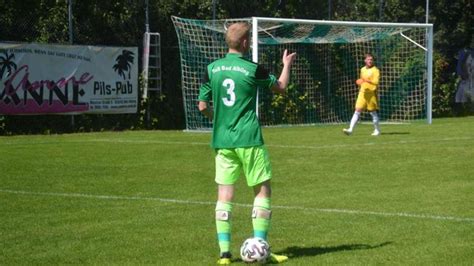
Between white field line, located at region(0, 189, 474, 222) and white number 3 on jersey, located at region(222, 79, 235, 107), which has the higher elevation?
white number 3 on jersey, located at region(222, 79, 235, 107)

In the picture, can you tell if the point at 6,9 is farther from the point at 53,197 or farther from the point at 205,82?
the point at 205,82

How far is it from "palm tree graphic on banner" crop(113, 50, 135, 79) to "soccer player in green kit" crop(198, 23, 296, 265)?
66.1 feet

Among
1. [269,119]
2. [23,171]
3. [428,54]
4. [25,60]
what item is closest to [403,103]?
[428,54]

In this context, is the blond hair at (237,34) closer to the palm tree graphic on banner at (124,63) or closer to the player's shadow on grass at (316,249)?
the player's shadow on grass at (316,249)

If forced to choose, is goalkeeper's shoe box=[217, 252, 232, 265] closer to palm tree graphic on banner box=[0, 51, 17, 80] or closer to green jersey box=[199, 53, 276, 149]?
green jersey box=[199, 53, 276, 149]

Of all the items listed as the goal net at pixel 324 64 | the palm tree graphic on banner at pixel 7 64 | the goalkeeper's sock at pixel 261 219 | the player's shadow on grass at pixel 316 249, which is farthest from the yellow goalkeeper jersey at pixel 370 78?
the goalkeeper's sock at pixel 261 219

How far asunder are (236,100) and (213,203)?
388 centimetres

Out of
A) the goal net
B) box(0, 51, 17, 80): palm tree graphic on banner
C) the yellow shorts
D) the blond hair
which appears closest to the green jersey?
the blond hair

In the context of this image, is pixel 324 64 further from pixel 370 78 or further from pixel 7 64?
pixel 7 64

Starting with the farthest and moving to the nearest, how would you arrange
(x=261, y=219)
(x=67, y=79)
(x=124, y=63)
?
1. (x=124, y=63)
2. (x=67, y=79)
3. (x=261, y=219)

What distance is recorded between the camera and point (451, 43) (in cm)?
3916

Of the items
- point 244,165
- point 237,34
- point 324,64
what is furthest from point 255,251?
point 324,64

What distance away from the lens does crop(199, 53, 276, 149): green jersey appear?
27.9 feet

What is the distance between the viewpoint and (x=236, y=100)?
8.53 meters
